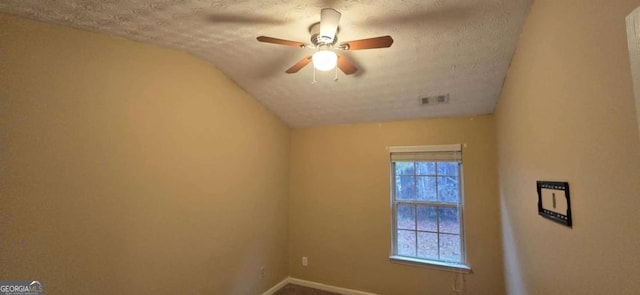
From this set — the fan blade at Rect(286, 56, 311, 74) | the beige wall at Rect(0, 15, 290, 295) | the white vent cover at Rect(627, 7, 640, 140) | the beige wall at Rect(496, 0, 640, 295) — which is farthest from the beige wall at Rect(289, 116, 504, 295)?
the white vent cover at Rect(627, 7, 640, 140)

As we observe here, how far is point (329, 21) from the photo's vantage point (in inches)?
69.2

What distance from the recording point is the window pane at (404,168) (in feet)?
12.1

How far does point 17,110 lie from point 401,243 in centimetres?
364

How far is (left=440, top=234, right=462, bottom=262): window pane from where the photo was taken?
3.38 metres

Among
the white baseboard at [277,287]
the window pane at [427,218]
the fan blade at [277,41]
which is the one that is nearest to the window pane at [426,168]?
the window pane at [427,218]

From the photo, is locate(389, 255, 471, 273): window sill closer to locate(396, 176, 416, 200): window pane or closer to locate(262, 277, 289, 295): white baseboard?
locate(396, 176, 416, 200): window pane

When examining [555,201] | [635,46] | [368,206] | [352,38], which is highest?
[352,38]

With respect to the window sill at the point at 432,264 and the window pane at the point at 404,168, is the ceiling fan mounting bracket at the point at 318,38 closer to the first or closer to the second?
the window pane at the point at 404,168

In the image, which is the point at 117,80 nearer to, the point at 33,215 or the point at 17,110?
the point at 17,110

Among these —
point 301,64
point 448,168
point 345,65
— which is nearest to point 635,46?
point 345,65

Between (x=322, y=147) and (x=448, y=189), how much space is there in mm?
1678

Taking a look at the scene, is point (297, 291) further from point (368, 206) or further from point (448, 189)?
point (448, 189)

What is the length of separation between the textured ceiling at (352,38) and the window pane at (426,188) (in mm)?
809

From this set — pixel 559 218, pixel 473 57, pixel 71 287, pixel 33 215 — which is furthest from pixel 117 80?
pixel 559 218
